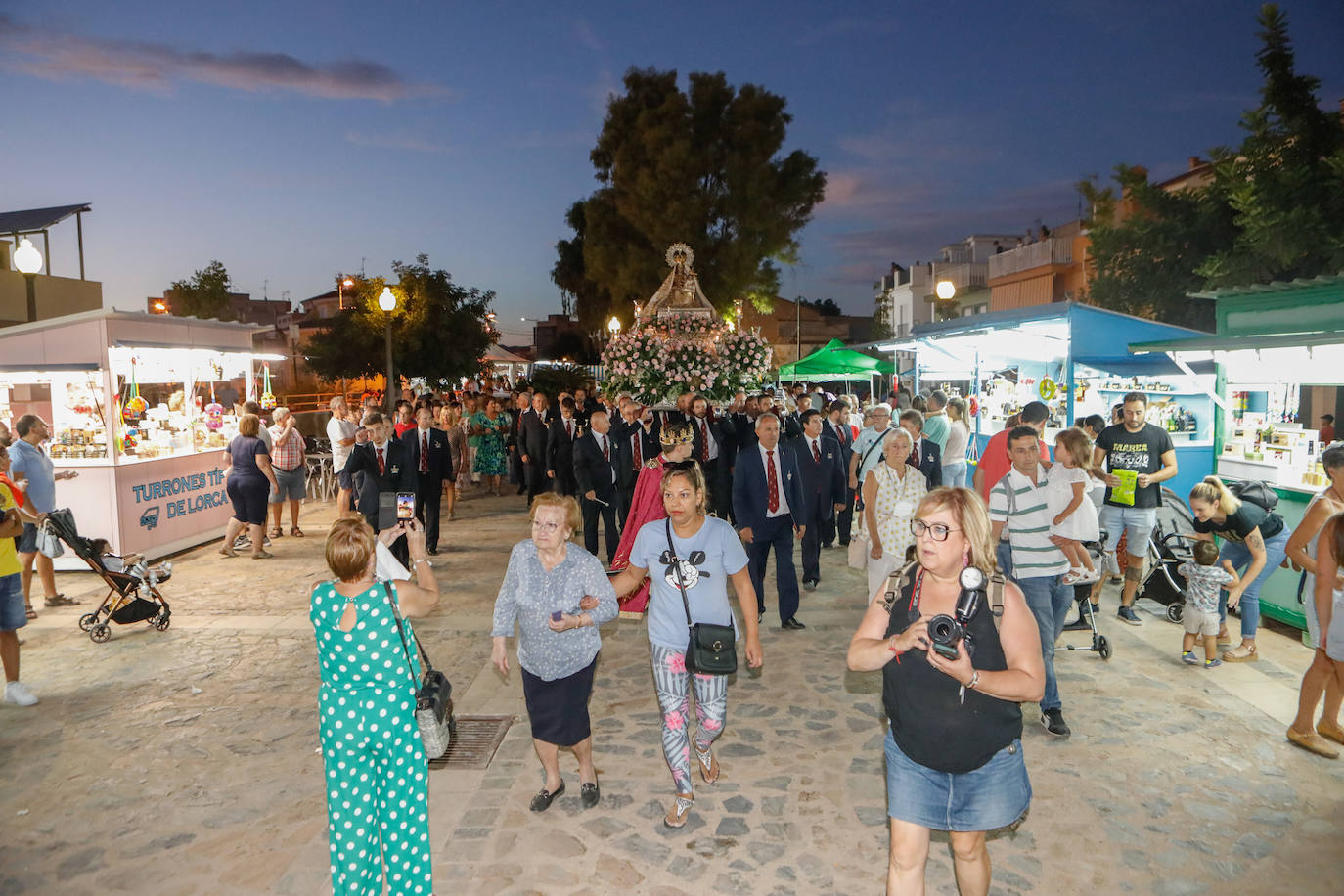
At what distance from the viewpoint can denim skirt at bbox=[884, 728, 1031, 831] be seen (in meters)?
2.85

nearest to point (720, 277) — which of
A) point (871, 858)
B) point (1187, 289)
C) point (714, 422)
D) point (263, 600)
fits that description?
point (1187, 289)

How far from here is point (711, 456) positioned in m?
10.5

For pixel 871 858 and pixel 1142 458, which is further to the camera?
pixel 1142 458

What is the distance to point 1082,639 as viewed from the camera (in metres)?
7.25

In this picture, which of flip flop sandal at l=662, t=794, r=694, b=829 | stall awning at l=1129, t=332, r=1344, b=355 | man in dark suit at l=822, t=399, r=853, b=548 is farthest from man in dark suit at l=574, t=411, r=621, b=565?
stall awning at l=1129, t=332, r=1344, b=355

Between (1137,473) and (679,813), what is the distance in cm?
553

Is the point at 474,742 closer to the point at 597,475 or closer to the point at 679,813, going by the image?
the point at 679,813

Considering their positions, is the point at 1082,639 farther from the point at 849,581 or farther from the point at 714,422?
the point at 714,422

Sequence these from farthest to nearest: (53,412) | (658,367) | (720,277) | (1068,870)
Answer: (720,277), (658,367), (53,412), (1068,870)

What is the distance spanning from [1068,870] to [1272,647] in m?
4.39

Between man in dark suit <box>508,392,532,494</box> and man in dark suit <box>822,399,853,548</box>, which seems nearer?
man in dark suit <box>822,399,853,548</box>

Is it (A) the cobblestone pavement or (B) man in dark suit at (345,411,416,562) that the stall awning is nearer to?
(A) the cobblestone pavement

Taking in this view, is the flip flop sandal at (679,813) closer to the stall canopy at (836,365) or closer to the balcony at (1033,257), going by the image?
the stall canopy at (836,365)

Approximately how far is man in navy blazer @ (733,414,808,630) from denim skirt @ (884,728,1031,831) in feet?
13.7
